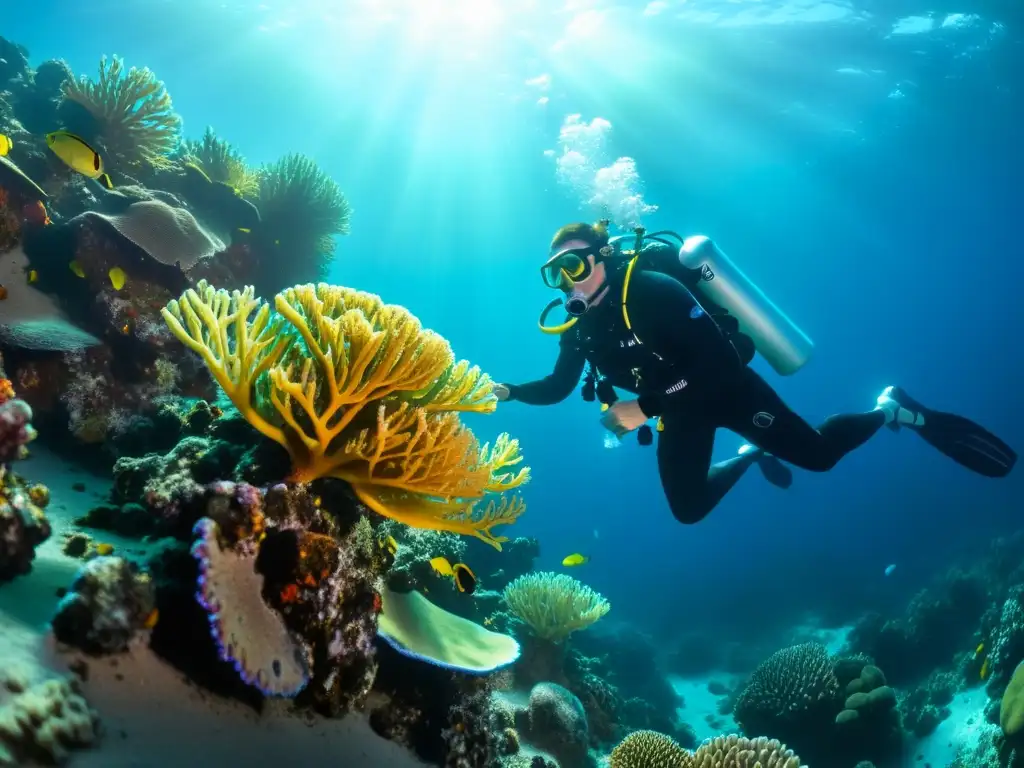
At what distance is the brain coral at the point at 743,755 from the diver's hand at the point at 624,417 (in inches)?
117

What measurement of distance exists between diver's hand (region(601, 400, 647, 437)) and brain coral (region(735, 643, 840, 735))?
6.49m

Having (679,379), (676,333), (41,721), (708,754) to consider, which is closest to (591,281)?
(676,333)

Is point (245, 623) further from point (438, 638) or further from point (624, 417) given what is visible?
point (624, 417)

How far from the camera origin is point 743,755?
4281mm

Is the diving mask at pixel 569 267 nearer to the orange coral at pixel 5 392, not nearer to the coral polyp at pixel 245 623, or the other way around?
the coral polyp at pixel 245 623

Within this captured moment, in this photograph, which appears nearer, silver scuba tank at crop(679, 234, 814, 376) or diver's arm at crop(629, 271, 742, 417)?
diver's arm at crop(629, 271, 742, 417)

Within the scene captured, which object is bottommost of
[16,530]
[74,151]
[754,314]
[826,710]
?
[16,530]

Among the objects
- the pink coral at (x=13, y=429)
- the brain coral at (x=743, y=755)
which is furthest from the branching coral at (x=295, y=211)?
the brain coral at (x=743, y=755)

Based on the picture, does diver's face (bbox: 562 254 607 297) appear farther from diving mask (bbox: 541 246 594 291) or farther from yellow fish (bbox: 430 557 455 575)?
yellow fish (bbox: 430 557 455 575)

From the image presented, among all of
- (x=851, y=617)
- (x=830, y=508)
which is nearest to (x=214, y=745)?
(x=851, y=617)

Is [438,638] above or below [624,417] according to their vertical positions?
below

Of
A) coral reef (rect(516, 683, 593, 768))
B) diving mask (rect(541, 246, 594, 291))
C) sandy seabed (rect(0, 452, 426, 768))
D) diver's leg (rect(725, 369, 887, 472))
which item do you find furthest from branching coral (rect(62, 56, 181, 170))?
coral reef (rect(516, 683, 593, 768))

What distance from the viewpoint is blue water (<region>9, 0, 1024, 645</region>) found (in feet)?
76.6

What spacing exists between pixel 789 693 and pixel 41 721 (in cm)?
1042
